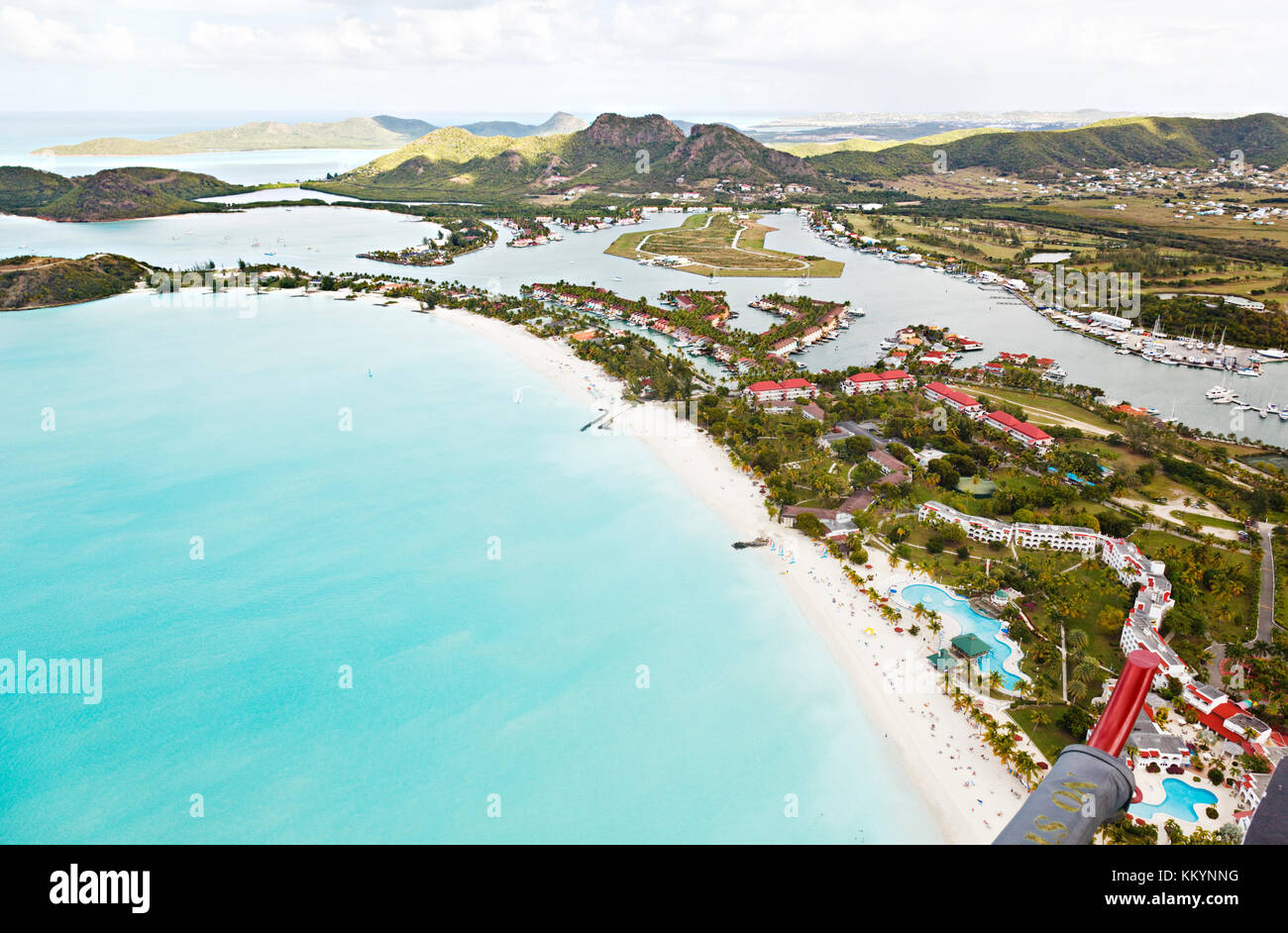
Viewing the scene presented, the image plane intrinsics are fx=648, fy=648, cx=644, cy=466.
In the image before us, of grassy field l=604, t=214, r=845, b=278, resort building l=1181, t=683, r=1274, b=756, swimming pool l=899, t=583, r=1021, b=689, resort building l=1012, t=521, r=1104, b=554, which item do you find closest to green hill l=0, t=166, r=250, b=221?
grassy field l=604, t=214, r=845, b=278

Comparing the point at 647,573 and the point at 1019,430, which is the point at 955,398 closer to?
the point at 1019,430

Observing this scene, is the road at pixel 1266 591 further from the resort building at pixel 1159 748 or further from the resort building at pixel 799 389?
the resort building at pixel 799 389

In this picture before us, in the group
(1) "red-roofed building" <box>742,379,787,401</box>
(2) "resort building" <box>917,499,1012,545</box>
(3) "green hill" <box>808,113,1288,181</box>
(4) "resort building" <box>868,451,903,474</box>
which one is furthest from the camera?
(3) "green hill" <box>808,113,1288,181</box>

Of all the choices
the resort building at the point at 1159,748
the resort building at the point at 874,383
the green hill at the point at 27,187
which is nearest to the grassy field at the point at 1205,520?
the resort building at the point at 1159,748

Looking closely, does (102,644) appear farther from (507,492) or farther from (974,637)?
(974,637)

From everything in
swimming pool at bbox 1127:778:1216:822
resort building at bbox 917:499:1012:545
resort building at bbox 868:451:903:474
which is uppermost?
resort building at bbox 868:451:903:474

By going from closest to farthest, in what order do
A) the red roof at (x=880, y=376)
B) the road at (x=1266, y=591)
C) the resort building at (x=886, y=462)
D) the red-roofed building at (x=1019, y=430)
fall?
the road at (x=1266, y=591) < the resort building at (x=886, y=462) < the red-roofed building at (x=1019, y=430) < the red roof at (x=880, y=376)

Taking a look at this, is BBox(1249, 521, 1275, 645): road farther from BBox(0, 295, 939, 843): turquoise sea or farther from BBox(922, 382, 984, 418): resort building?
BBox(0, 295, 939, 843): turquoise sea
